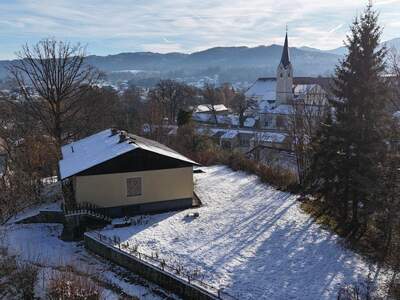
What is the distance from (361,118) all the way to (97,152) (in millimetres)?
13751

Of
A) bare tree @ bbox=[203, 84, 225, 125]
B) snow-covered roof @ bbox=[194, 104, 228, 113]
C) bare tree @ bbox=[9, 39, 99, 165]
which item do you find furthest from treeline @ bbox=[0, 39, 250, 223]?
snow-covered roof @ bbox=[194, 104, 228, 113]

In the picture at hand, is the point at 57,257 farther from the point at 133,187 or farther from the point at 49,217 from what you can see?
the point at 133,187

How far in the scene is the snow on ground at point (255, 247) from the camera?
13.1 meters

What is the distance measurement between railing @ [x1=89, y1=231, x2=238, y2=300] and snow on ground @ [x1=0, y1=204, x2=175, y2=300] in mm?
714

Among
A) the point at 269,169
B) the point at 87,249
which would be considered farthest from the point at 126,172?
the point at 269,169

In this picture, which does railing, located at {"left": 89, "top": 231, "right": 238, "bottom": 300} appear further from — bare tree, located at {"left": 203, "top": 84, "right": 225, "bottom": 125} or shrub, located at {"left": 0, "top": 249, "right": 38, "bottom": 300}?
bare tree, located at {"left": 203, "top": 84, "right": 225, "bottom": 125}

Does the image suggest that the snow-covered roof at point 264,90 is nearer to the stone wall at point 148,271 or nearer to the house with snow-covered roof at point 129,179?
the house with snow-covered roof at point 129,179

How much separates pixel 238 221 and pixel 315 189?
17.9 ft

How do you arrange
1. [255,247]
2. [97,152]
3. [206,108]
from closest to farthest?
1. [255,247]
2. [97,152]
3. [206,108]

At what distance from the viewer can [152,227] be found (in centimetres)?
1822

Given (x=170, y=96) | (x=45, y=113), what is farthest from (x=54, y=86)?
(x=170, y=96)

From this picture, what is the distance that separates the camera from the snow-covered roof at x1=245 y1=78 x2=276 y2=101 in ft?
303

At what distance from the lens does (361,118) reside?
18.3m

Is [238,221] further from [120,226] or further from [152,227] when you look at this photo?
[120,226]
